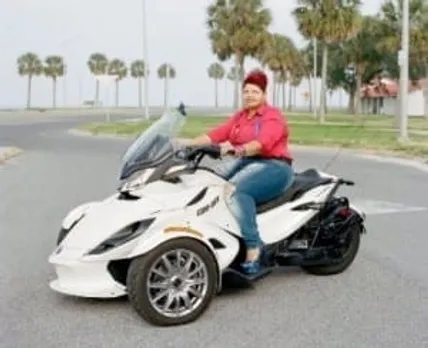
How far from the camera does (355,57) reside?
184 ft

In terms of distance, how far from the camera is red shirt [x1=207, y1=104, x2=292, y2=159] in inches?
236

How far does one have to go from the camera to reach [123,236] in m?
5.46

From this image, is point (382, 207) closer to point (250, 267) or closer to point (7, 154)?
point (250, 267)

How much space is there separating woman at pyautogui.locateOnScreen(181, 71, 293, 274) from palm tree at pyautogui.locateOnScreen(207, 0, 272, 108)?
160 feet

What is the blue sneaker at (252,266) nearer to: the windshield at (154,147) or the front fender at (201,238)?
the front fender at (201,238)

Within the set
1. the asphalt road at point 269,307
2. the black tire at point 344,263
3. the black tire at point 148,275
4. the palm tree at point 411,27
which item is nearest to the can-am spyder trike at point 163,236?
the black tire at point 148,275

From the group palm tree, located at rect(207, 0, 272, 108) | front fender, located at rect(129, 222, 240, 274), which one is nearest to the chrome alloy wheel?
front fender, located at rect(129, 222, 240, 274)

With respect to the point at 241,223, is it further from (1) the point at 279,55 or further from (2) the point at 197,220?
A: (1) the point at 279,55

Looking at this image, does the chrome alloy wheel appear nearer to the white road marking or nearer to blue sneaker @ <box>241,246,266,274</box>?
blue sneaker @ <box>241,246,266,274</box>

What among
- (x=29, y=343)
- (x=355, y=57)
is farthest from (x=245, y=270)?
(x=355, y=57)

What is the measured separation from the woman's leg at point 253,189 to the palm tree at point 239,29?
48.7 m

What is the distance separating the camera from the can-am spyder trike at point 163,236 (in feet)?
17.7

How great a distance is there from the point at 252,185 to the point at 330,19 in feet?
134

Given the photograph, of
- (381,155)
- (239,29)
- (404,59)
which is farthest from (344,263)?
(239,29)
